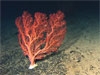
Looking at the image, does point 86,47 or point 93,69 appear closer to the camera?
point 93,69

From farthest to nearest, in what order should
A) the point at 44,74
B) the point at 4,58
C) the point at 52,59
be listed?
the point at 4,58 < the point at 52,59 < the point at 44,74

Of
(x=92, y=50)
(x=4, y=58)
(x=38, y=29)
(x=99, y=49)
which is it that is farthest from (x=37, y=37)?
(x=99, y=49)

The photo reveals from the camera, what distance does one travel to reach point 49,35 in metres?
3.76

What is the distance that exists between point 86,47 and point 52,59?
180cm

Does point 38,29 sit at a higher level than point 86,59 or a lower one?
higher

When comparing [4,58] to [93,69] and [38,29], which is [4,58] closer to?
[38,29]

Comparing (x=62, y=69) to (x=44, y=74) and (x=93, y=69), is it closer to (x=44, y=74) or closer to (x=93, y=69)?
(x=44, y=74)

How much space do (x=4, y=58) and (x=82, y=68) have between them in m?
3.22

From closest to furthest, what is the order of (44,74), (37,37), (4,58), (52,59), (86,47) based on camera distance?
(44,74)
(37,37)
(52,59)
(4,58)
(86,47)

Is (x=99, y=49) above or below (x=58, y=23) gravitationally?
below

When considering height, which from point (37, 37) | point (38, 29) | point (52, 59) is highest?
point (38, 29)

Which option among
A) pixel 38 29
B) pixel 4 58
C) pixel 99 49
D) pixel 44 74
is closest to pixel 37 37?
pixel 38 29

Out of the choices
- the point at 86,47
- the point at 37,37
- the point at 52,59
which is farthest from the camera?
the point at 86,47

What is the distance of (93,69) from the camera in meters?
3.32
